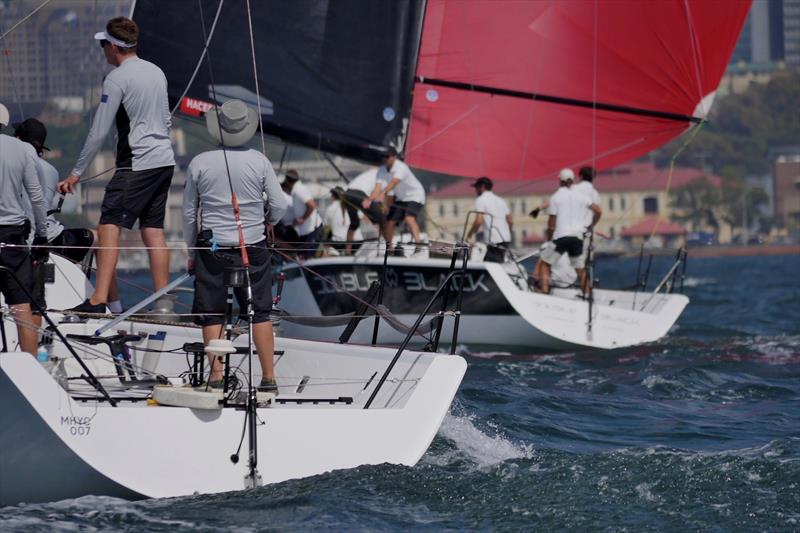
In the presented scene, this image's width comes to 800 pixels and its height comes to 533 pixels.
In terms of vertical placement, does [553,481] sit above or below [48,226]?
below

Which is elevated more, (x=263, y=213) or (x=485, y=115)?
(x=485, y=115)

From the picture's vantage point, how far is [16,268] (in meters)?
5.77

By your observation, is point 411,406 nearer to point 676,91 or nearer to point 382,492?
point 382,492

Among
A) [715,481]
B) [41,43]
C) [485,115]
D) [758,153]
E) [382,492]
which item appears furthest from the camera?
[758,153]

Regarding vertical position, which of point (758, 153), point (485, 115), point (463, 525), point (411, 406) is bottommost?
point (463, 525)

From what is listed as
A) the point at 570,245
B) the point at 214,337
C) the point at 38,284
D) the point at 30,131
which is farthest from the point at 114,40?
the point at 570,245

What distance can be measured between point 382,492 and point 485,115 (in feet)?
31.0

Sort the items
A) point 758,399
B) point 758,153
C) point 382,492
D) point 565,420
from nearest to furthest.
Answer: point 382,492
point 565,420
point 758,399
point 758,153

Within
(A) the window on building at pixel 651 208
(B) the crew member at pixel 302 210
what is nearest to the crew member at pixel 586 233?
(B) the crew member at pixel 302 210

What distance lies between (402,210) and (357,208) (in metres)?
0.41

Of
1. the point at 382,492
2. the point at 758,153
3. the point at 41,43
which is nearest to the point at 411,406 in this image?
the point at 382,492

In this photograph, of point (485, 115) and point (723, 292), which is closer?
point (485, 115)

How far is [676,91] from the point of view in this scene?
14648 millimetres

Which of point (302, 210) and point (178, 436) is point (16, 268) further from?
point (302, 210)
